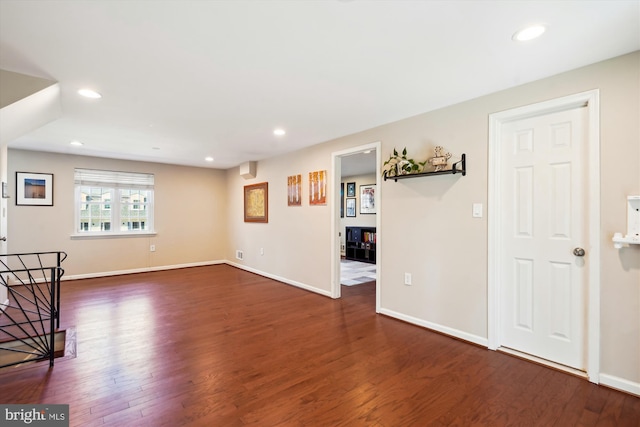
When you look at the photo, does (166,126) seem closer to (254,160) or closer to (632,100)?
(254,160)

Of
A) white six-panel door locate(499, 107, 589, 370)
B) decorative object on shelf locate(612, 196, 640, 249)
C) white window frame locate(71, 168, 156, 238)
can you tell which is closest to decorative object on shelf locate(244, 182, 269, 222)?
white window frame locate(71, 168, 156, 238)

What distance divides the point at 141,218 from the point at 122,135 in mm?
2651

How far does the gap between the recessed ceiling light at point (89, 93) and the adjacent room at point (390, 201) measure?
0.02 meters

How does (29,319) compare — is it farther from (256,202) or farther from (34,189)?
(256,202)

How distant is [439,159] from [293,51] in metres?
1.76

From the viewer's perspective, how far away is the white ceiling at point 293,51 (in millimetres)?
1591

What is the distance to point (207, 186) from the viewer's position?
7031mm

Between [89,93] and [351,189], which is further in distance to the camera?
[351,189]

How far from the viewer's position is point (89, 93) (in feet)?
8.73

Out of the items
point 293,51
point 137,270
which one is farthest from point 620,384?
point 137,270

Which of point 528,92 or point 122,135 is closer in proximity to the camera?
point 528,92

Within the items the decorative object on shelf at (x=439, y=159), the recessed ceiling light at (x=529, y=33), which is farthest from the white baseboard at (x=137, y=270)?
the recessed ceiling light at (x=529, y=33)

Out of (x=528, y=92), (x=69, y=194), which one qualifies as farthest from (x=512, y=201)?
(x=69, y=194)

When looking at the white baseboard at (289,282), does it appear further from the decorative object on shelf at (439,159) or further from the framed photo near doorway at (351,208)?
the framed photo near doorway at (351,208)
